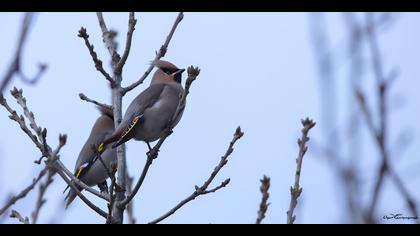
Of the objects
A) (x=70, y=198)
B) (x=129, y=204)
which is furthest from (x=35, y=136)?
(x=70, y=198)

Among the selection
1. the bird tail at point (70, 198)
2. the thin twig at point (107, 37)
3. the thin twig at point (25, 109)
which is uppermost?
the bird tail at point (70, 198)

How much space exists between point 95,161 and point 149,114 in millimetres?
2778

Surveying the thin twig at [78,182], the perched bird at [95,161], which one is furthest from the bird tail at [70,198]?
the thin twig at [78,182]

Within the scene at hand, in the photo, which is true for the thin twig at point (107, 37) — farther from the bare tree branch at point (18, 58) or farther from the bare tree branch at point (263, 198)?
the bare tree branch at point (18, 58)

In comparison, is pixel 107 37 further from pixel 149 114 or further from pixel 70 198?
pixel 70 198

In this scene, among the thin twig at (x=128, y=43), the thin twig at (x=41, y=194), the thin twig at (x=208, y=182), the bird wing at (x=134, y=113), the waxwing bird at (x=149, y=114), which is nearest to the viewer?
the thin twig at (x=41, y=194)

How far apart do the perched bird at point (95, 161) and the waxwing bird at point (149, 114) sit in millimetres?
2161

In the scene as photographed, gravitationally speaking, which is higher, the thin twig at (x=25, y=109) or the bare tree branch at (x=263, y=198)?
the thin twig at (x=25, y=109)

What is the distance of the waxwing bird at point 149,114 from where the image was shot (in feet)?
16.4

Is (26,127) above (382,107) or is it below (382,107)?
above
